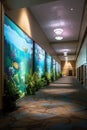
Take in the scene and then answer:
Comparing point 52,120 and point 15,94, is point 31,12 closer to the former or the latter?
point 15,94

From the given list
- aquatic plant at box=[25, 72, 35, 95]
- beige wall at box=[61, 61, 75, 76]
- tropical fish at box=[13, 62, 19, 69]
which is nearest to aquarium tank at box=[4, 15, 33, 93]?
tropical fish at box=[13, 62, 19, 69]

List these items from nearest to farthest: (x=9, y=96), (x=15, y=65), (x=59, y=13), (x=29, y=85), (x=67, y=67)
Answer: (x=9, y=96), (x=15, y=65), (x=29, y=85), (x=59, y=13), (x=67, y=67)

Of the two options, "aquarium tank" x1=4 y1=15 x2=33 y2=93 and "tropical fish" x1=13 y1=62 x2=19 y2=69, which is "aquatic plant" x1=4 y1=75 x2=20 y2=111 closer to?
"aquarium tank" x1=4 y1=15 x2=33 y2=93

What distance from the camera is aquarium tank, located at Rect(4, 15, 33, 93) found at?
5.66m

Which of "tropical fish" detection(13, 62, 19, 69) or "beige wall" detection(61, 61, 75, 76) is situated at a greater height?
"beige wall" detection(61, 61, 75, 76)

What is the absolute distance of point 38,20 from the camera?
11219 millimetres

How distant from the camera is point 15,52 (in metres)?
6.49

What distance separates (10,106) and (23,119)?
1.08 metres

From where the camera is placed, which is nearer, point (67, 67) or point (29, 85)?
point (29, 85)

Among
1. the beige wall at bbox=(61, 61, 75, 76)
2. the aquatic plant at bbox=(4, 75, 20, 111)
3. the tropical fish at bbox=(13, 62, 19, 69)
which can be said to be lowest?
the aquatic plant at bbox=(4, 75, 20, 111)

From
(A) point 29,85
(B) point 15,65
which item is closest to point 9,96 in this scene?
(B) point 15,65

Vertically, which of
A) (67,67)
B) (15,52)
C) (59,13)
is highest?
(59,13)

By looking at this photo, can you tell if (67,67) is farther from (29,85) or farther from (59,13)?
(29,85)

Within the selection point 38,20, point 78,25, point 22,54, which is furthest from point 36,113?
point 78,25
